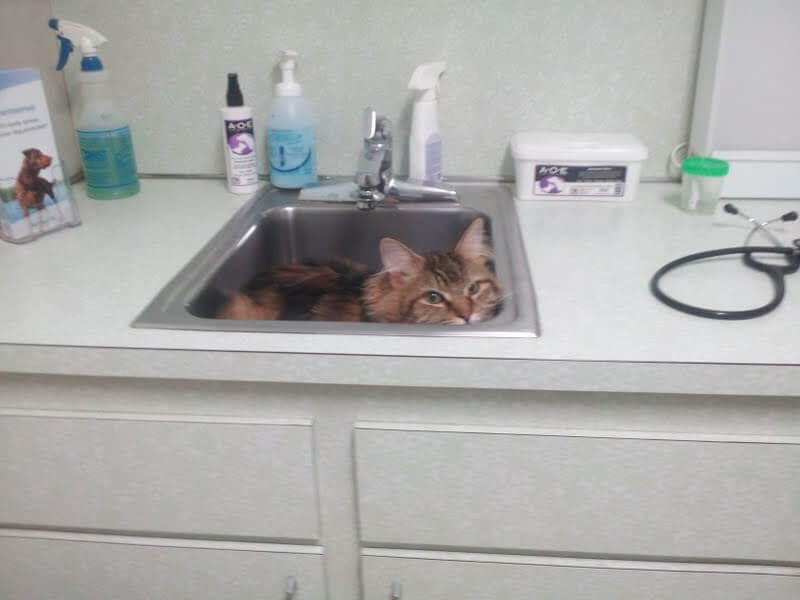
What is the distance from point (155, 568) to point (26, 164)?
0.68 meters

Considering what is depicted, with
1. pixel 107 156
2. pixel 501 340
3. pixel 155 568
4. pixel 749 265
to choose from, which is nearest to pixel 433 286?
pixel 501 340

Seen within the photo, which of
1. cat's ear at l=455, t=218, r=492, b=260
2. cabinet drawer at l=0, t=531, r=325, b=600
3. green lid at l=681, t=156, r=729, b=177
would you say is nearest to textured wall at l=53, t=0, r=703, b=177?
green lid at l=681, t=156, r=729, b=177

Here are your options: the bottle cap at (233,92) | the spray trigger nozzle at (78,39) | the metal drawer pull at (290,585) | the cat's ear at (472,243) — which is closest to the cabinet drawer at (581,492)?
the metal drawer pull at (290,585)

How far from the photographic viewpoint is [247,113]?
1.28m

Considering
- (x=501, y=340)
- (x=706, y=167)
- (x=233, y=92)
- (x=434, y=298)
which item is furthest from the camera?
(x=233, y=92)

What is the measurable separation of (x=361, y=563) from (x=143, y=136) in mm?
1018

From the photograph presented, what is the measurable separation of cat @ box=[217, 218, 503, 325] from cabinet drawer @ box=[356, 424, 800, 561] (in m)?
0.23

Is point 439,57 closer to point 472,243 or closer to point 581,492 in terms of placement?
point 472,243

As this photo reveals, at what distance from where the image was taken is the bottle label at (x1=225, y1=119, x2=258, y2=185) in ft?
4.19

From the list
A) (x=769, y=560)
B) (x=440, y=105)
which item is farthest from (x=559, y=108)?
(x=769, y=560)

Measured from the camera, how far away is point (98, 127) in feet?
4.22

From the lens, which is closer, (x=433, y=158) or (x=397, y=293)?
(x=397, y=293)

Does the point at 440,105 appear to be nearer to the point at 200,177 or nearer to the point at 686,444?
the point at 200,177

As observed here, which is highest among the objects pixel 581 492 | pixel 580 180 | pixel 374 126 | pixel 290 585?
pixel 374 126
